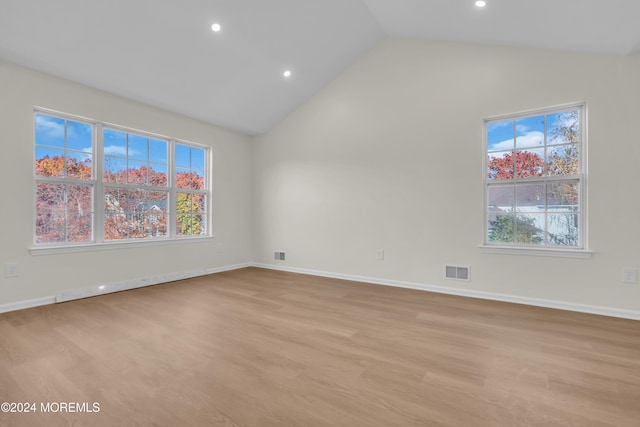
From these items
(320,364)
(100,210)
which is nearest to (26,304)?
(100,210)

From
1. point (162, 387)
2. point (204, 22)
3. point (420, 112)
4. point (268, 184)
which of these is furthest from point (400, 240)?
point (204, 22)

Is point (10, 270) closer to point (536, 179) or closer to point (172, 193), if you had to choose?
point (172, 193)

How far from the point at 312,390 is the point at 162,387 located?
2.85 ft

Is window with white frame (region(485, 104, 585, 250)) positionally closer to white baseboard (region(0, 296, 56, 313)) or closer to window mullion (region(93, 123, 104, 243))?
window mullion (region(93, 123, 104, 243))

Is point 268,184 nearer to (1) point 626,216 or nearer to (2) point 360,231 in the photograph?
(2) point 360,231

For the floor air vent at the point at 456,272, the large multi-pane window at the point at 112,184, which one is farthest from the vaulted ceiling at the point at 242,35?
the floor air vent at the point at 456,272

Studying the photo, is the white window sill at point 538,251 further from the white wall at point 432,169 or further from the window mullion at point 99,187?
the window mullion at point 99,187

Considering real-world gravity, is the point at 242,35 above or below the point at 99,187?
above

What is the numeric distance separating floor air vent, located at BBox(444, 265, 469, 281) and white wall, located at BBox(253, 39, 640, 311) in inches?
3.7

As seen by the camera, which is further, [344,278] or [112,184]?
[344,278]

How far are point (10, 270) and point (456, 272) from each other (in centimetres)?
494

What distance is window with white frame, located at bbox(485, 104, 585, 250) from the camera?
10.3 ft

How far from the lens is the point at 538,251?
10.6 ft

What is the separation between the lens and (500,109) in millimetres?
3439
